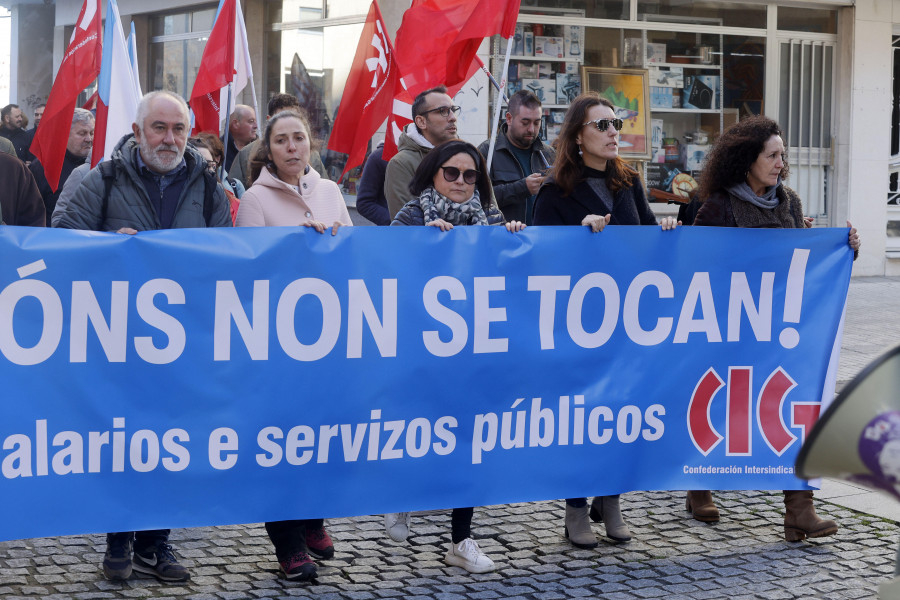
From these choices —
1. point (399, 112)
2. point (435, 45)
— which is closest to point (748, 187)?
point (435, 45)

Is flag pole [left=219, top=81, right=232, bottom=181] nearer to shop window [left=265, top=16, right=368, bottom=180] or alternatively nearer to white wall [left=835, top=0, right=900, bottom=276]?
shop window [left=265, top=16, right=368, bottom=180]

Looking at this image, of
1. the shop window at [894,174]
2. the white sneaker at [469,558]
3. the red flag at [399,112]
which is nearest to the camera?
the white sneaker at [469,558]

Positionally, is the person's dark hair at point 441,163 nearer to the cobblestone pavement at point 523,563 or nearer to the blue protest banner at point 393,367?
the blue protest banner at point 393,367

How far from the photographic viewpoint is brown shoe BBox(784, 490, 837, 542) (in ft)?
17.8

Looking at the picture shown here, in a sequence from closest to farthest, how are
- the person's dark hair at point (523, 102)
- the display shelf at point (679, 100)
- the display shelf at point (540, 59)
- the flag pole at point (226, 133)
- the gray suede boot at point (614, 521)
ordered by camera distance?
1. the gray suede boot at point (614, 521)
2. the person's dark hair at point (523, 102)
3. the flag pole at point (226, 133)
4. the display shelf at point (540, 59)
5. the display shelf at point (679, 100)

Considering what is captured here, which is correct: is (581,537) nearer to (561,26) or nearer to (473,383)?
(473,383)

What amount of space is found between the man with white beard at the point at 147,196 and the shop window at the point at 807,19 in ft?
40.8

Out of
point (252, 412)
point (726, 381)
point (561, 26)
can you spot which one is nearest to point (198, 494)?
point (252, 412)

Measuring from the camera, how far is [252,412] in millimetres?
4680

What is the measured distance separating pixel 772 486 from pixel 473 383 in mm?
1530

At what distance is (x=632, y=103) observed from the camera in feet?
49.1

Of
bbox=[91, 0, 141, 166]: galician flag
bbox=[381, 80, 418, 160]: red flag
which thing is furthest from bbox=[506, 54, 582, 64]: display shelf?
bbox=[91, 0, 141, 166]: galician flag

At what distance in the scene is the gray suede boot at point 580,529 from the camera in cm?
537

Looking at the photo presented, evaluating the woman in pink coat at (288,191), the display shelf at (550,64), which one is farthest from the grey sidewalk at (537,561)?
the display shelf at (550,64)
